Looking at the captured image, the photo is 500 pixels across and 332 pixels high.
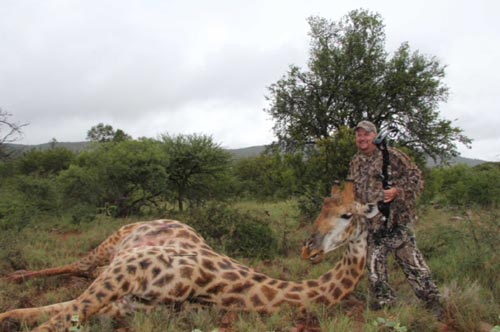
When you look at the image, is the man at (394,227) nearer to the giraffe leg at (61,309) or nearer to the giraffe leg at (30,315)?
the giraffe leg at (61,309)

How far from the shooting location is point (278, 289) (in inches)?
189

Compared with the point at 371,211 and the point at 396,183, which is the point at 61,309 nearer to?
the point at 371,211

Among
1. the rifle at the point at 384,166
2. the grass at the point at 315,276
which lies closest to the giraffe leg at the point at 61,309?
the grass at the point at 315,276

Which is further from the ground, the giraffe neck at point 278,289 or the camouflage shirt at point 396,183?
the camouflage shirt at point 396,183

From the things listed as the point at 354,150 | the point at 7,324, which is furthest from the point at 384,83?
the point at 7,324

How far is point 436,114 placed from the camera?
18.4 metres

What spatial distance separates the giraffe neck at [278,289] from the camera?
4688 millimetres

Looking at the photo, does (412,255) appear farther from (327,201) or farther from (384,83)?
(384,83)

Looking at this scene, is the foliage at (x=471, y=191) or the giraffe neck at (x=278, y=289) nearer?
the giraffe neck at (x=278, y=289)

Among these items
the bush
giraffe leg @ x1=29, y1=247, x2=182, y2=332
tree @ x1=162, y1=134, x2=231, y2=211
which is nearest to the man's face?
giraffe leg @ x1=29, y1=247, x2=182, y2=332

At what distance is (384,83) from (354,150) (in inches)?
335

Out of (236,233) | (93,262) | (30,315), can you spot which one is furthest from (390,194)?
(93,262)

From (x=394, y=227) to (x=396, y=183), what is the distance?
1.66 feet

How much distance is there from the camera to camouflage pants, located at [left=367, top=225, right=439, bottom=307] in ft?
16.5
